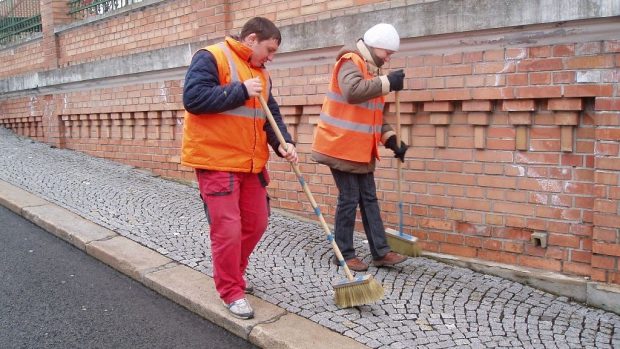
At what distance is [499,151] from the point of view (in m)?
4.20

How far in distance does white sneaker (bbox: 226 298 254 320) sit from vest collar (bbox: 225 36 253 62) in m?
1.54

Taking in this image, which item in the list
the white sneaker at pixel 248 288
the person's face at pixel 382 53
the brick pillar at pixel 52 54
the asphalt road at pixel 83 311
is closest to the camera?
the asphalt road at pixel 83 311

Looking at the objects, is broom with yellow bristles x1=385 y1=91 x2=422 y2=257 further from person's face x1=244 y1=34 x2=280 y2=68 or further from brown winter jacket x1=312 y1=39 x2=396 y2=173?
person's face x1=244 y1=34 x2=280 y2=68

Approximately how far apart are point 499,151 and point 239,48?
205 cm

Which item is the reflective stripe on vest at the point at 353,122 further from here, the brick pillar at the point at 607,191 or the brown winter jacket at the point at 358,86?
the brick pillar at the point at 607,191

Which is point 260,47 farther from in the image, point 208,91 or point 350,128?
point 350,128

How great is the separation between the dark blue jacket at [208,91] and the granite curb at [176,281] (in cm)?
131

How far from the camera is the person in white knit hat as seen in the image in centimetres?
402

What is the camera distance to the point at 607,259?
12.3 feet

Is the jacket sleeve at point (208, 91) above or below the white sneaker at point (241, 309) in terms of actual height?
above

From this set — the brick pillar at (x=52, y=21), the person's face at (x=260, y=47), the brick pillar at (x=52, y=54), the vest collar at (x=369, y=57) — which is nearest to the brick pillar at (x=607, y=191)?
the vest collar at (x=369, y=57)

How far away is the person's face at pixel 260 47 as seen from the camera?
11.5 feet

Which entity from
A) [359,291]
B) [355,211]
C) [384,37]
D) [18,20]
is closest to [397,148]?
[355,211]

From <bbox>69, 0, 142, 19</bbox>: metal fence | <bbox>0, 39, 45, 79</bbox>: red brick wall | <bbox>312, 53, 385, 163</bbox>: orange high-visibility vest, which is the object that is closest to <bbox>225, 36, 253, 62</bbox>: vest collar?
<bbox>312, 53, 385, 163</bbox>: orange high-visibility vest
